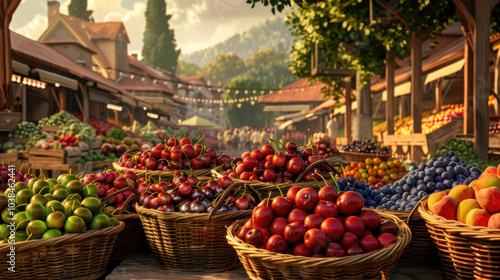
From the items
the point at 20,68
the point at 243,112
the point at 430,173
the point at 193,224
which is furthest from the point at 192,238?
the point at 243,112

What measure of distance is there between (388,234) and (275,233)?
2.01 ft

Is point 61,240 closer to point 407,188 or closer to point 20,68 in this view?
point 407,188

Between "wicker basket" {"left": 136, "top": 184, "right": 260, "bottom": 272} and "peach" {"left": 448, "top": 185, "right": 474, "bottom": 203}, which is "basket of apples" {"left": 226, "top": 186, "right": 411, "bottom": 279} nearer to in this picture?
"wicker basket" {"left": 136, "top": 184, "right": 260, "bottom": 272}

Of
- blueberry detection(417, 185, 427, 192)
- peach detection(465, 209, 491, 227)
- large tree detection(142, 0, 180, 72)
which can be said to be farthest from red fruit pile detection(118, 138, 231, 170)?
large tree detection(142, 0, 180, 72)

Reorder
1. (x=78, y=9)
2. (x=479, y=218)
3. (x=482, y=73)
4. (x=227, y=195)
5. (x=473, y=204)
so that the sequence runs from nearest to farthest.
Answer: (x=479, y=218) < (x=473, y=204) < (x=227, y=195) < (x=482, y=73) < (x=78, y=9)

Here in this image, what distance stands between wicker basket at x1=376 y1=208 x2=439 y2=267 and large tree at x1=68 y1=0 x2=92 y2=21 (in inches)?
2016

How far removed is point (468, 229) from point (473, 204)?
10.1 inches

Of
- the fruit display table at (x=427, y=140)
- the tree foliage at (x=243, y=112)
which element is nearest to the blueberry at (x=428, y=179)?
the fruit display table at (x=427, y=140)

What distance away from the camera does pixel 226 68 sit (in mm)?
115188

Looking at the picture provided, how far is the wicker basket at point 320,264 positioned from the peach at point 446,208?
0.42 meters

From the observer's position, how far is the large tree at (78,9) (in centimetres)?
4831

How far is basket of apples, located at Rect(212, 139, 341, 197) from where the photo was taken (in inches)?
130

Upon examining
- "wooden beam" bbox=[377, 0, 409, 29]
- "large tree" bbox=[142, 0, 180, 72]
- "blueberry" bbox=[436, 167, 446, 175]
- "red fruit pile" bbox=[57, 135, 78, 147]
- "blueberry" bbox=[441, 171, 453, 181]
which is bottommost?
"blueberry" bbox=[441, 171, 453, 181]

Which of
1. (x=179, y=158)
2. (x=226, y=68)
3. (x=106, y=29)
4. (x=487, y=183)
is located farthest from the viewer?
(x=226, y=68)
